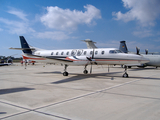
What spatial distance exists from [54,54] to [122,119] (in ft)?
47.7

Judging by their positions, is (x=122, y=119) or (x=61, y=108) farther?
(x=61, y=108)

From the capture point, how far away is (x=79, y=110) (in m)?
4.89

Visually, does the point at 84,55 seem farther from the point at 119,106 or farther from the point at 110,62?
the point at 119,106

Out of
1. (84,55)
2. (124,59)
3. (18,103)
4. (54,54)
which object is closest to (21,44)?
(54,54)

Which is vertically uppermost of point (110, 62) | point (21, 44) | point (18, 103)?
point (21, 44)

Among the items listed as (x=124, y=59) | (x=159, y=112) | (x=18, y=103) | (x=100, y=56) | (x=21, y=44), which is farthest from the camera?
(x=21, y=44)

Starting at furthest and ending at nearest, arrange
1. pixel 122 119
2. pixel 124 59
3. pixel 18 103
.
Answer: pixel 124 59 < pixel 18 103 < pixel 122 119

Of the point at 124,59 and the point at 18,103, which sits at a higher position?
the point at 124,59

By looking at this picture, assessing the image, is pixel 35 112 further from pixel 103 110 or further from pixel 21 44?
pixel 21 44

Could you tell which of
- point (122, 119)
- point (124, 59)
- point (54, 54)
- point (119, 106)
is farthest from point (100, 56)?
point (122, 119)

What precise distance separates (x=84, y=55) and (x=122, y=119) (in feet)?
38.6

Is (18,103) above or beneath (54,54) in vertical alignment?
beneath

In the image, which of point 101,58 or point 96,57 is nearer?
point 101,58

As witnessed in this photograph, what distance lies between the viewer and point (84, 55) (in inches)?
617
